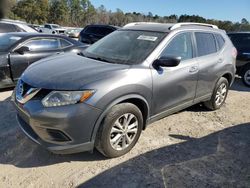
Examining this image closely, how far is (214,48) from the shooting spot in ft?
17.3

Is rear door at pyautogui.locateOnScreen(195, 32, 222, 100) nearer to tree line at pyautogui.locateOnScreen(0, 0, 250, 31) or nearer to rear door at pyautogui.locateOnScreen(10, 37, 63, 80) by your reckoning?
rear door at pyautogui.locateOnScreen(10, 37, 63, 80)

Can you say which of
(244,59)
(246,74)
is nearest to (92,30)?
(244,59)

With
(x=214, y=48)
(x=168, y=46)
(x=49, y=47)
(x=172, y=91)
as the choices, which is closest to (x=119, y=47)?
(x=168, y=46)

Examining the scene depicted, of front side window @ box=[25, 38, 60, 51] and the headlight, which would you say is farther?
front side window @ box=[25, 38, 60, 51]

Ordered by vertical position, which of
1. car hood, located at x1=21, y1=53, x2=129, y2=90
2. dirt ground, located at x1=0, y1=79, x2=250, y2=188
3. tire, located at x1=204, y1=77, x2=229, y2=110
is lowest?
dirt ground, located at x1=0, y1=79, x2=250, y2=188

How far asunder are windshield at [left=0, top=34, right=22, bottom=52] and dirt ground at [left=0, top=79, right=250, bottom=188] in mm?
2118

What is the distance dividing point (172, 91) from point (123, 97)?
1.01m

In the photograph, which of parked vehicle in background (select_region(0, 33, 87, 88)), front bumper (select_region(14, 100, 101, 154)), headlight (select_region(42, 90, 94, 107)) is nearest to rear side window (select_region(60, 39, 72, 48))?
parked vehicle in background (select_region(0, 33, 87, 88))

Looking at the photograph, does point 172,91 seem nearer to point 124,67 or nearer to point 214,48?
point 124,67

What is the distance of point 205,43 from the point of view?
16.5ft

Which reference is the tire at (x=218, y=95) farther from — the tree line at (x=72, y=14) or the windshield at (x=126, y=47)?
the tree line at (x=72, y=14)

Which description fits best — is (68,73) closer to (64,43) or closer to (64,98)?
(64,98)

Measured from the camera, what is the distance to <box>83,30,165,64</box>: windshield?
157 inches

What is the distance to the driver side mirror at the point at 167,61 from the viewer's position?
381cm
